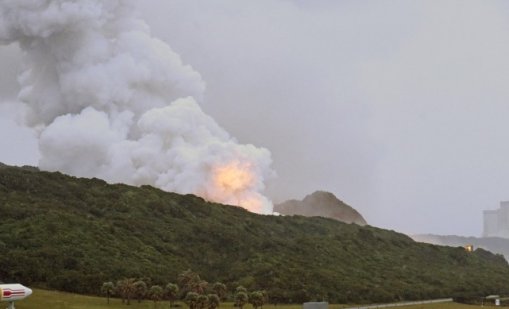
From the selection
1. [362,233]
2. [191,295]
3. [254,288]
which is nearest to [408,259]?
[362,233]

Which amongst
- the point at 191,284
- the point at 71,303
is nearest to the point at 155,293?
the point at 191,284

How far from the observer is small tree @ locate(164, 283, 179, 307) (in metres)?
80.2

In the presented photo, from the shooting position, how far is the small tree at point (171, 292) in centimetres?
8019

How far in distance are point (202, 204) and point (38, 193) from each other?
33.6 metres

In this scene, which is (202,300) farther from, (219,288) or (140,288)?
(219,288)

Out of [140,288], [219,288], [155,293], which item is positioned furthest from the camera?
[219,288]

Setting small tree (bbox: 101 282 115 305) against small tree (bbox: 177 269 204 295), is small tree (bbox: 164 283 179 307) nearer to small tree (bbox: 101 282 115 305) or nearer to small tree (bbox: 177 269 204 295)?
small tree (bbox: 177 269 204 295)

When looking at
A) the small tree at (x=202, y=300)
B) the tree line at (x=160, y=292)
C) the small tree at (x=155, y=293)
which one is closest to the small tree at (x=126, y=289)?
the tree line at (x=160, y=292)

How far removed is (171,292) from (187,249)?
103 ft

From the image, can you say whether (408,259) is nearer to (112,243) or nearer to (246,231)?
(246,231)

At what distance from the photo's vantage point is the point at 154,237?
368ft

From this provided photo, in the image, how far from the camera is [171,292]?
265 ft

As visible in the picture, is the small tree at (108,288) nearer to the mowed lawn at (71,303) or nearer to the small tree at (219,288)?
the mowed lawn at (71,303)

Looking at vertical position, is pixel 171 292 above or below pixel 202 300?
above
